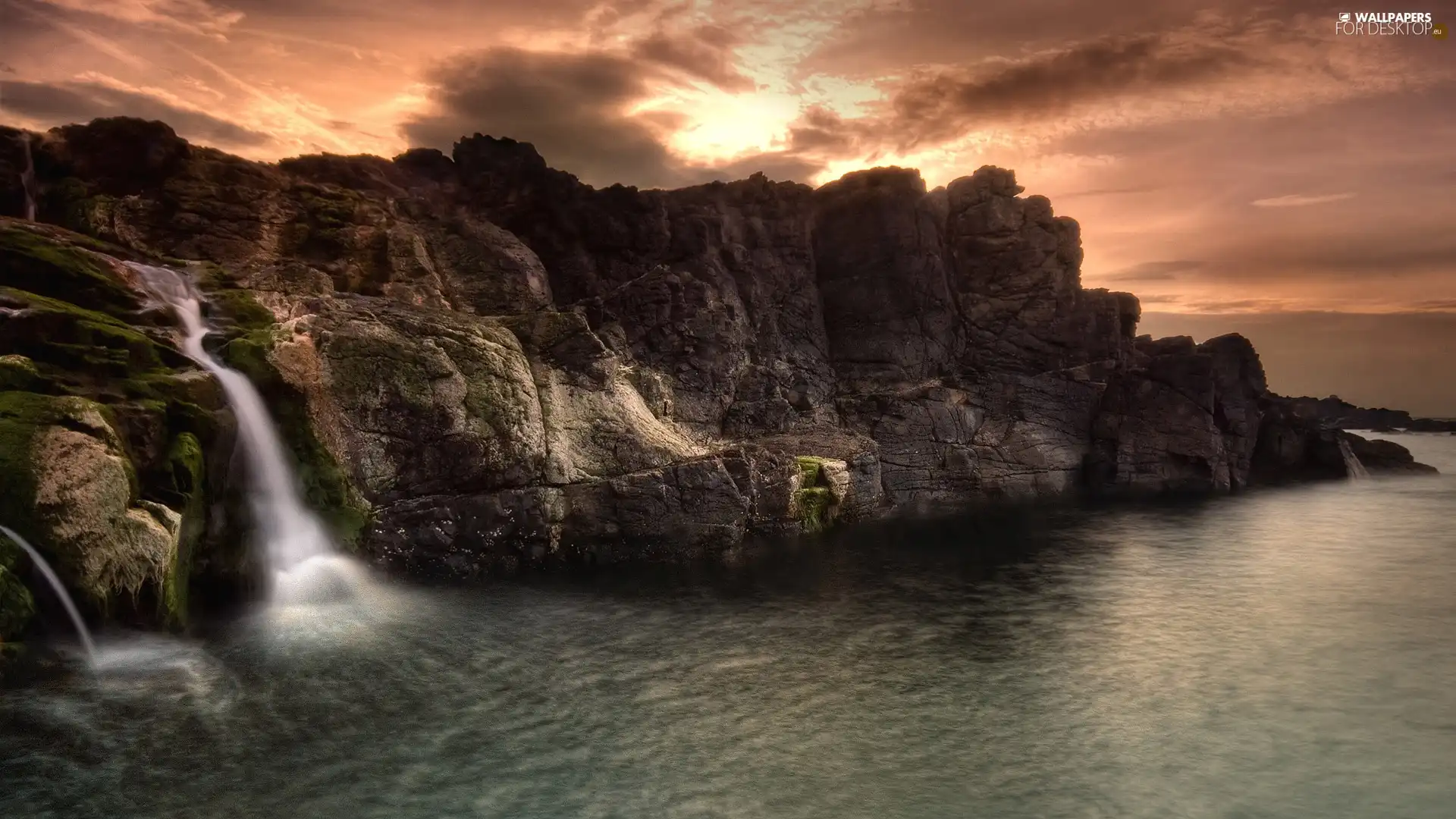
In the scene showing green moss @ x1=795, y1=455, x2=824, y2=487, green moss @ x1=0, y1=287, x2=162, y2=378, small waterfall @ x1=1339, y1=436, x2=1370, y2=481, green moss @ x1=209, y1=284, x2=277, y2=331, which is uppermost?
green moss @ x1=209, y1=284, x2=277, y2=331

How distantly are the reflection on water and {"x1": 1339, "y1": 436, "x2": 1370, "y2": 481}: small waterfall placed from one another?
49830 millimetres

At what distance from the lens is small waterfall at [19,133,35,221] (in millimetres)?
37781

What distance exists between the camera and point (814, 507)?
42.7 metres

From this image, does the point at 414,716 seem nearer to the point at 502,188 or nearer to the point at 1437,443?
the point at 502,188

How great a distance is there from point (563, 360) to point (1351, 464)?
7109 cm

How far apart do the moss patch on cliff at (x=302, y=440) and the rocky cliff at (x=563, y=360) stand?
0.34 ft

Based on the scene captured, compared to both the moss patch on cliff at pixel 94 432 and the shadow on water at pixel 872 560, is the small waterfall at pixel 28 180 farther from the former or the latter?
the shadow on water at pixel 872 560

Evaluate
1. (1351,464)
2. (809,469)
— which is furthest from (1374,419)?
(809,469)

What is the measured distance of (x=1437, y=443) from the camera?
126 meters

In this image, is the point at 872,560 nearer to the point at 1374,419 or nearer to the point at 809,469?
the point at 809,469

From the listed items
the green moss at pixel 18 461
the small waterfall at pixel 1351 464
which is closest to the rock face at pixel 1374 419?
the small waterfall at pixel 1351 464

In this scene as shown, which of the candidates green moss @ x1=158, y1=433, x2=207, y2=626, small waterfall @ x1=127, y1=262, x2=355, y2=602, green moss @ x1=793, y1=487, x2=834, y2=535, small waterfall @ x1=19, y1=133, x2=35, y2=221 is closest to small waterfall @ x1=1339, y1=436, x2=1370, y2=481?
green moss @ x1=793, y1=487, x2=834, y2=535

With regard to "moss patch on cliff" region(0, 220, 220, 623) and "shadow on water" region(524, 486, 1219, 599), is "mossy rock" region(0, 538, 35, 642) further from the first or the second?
"shadow on water" region(524, 486, 1219, 599)

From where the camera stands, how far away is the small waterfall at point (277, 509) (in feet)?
82.4
